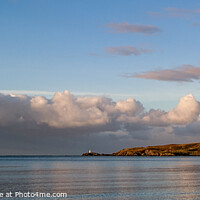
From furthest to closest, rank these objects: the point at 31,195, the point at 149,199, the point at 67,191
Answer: the point at 67,191 < the point at 31,195 < the point at 149,199

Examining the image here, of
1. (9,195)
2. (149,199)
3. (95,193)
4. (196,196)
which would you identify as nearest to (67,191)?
(95,193)

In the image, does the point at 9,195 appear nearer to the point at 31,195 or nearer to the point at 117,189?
the point at 31,195

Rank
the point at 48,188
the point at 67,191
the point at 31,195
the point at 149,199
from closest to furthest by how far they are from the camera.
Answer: the point at 149,199 < the point at 31,195 < the point at 67,191 < the point at 48,188

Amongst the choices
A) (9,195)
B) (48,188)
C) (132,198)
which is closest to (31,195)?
(9,195)

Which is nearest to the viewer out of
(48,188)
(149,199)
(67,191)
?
(149,199)

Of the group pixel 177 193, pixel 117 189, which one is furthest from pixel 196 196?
pixel 117 189

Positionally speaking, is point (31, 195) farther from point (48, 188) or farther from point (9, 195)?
point (48, 188)

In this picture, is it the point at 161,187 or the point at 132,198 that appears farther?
the point at 161,187

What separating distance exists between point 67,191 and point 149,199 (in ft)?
51.6

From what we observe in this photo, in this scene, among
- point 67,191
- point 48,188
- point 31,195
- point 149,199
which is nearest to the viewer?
point 149,199

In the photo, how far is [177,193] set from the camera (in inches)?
2411

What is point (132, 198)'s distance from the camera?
56594 mm

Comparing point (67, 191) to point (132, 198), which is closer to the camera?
point (132, 198)

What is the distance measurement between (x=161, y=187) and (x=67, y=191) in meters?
18.2
